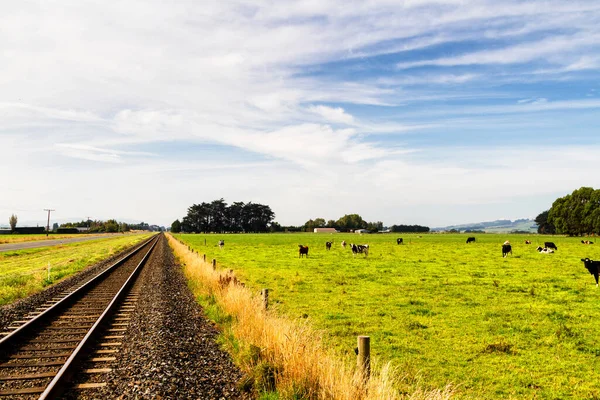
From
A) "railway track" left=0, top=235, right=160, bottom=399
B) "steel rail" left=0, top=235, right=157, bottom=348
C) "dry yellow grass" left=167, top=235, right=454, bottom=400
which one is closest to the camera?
"dry yellow grass" left=167, top=235, right=454, bottom=400

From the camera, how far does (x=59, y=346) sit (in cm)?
1051

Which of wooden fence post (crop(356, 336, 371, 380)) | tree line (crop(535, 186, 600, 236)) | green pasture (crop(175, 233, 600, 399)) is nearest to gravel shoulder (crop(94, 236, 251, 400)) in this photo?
wooden fence post (crop(356, 336, 371, 380))

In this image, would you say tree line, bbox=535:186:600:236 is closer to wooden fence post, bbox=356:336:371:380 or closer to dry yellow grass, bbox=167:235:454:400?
dry yellow grass, bbox=167:235:454:400

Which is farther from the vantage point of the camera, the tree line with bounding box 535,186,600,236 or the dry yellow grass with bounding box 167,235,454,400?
the tree line with bounding box 535,186,600,236

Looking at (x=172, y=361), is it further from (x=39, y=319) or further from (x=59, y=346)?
(x=39, y=319)

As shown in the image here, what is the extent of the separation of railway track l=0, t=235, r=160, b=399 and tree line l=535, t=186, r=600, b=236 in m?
121

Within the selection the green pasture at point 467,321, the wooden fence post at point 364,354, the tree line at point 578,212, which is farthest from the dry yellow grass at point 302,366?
the tree line at point 578,212

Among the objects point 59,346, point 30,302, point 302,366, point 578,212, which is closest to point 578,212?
point 578,212

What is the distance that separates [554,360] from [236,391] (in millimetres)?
8173

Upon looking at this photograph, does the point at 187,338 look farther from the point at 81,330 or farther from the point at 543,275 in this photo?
the point at 543,275

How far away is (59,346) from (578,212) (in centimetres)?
13068

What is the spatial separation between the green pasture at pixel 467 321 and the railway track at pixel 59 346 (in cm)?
577

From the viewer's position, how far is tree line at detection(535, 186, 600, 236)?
10756 cm

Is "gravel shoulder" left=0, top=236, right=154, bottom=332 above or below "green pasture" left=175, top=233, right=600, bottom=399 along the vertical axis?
above
